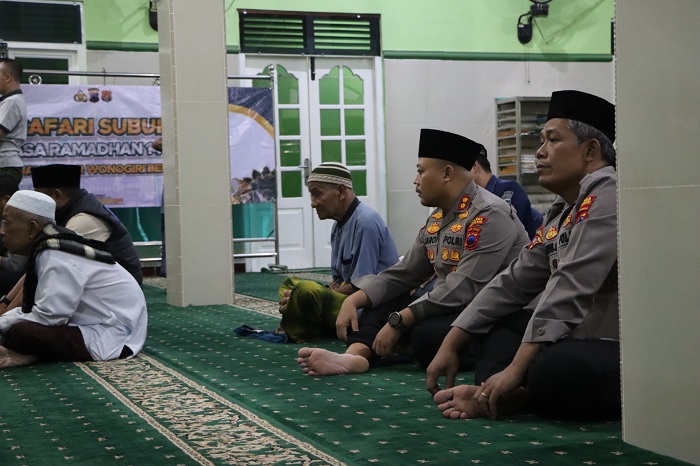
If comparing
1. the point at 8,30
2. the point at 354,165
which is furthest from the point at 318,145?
the point at 8,30

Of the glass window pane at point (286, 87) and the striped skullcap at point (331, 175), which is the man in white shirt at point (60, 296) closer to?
the striped skullcap at point (331, 175)

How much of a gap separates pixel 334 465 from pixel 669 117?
114cm

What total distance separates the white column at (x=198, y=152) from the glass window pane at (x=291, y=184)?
3.38m

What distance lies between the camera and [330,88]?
1034cm

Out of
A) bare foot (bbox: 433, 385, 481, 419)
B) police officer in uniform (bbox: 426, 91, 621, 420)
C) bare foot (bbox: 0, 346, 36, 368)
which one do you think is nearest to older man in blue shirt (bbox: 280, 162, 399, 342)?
bare foot (bbox: 0, 346, 36, 368)

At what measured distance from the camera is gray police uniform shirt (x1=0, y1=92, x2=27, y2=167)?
269 inches

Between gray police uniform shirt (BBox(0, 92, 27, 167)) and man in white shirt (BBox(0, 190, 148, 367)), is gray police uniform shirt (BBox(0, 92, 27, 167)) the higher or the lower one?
the higher one

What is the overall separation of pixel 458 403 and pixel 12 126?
4.91m

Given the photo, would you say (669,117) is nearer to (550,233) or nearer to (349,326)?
(550,233)

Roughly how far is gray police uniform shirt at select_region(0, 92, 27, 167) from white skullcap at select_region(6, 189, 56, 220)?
2.80 meters

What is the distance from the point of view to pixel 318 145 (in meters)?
10.3

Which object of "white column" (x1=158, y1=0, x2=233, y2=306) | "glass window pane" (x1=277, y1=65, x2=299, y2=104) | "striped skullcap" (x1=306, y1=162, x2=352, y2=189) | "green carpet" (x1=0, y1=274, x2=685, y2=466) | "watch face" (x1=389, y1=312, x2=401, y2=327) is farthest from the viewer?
"glass window pane" (x1=277, y1=65, x2=299, y2=104)

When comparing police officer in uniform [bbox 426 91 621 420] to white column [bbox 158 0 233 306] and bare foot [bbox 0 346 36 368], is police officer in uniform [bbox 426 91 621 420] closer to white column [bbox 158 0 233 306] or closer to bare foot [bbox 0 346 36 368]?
bare foot [bbox 0 346 36 368]

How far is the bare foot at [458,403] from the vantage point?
2.96m
